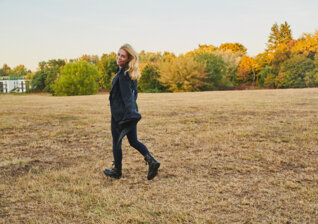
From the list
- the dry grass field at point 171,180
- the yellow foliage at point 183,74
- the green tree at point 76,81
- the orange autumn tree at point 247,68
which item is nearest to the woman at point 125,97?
the dry grass field at point 171,180

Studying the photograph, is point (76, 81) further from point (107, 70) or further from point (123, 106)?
point (123, 106)

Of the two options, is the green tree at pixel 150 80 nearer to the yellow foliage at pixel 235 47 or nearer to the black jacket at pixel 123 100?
the yellow foliage at pixel 235 47

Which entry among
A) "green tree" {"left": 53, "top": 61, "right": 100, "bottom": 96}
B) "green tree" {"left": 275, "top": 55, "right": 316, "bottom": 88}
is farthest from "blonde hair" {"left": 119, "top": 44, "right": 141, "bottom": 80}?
"green tree" {"left": 275, "top": 55, "right": 316, "bottom": 88}

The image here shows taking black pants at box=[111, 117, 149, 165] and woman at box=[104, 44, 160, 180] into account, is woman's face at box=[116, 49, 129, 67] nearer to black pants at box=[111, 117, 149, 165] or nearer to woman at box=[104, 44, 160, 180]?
woman at box=[104, 44, 160, 180]

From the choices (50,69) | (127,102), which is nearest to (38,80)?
(50,69)

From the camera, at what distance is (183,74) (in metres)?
44.8

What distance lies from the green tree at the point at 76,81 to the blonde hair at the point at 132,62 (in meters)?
44.2

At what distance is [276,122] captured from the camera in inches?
330

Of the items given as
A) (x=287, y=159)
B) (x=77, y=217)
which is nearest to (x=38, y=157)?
(x=77, y=217)

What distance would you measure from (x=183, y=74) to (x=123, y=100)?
42.0m

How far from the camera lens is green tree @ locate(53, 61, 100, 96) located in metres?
45.5

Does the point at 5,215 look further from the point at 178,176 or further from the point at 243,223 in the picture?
the point at 243,223

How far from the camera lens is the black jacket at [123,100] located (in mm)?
3525

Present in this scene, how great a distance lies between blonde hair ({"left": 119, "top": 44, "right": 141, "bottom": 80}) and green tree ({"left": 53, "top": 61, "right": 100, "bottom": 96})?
44210 millimetres
